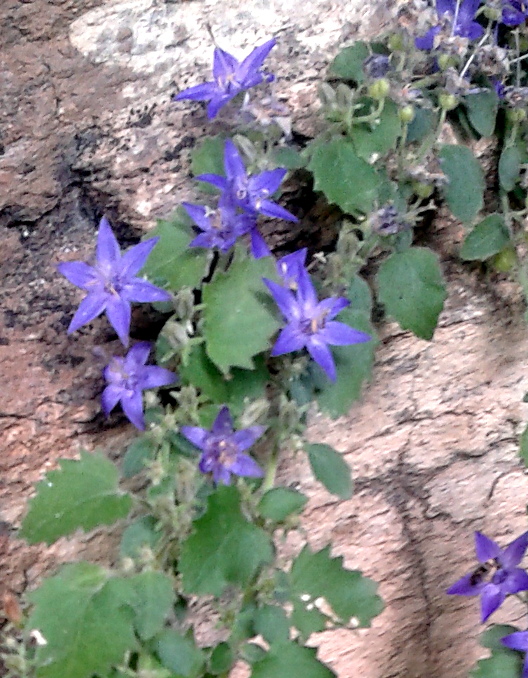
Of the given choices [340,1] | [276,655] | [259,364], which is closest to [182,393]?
[259,364]

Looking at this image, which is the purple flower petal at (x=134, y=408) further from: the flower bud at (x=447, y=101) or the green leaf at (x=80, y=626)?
the flower bud at (x=447, y=101)

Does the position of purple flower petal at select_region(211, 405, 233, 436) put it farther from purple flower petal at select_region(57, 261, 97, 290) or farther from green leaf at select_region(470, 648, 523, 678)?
green leaf at select_region(470, 648, 523, 678)

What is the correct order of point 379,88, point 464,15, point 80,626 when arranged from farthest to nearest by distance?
point 464,15 < point 379,88 < point 80,626

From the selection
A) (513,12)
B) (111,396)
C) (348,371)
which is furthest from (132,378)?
(513,12)

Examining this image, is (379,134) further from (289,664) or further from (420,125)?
(289,664)

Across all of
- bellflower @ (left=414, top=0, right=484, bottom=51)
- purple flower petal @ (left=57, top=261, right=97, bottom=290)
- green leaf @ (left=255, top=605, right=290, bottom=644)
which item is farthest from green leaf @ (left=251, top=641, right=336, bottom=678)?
bellflower @ (left=414, top=0, right=484, bottom=51)

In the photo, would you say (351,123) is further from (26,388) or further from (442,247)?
(26,388)
